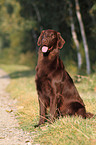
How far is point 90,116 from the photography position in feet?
14.4

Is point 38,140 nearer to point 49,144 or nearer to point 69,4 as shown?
point 49,144

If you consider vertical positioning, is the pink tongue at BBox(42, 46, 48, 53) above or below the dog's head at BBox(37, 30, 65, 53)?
below

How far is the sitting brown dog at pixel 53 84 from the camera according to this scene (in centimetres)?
411

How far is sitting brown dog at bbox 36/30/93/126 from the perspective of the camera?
13.5 feet

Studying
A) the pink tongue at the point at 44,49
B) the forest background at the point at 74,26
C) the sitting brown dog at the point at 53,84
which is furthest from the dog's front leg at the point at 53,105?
the forest background at the point at 74,26

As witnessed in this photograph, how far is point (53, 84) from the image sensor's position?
4.08m

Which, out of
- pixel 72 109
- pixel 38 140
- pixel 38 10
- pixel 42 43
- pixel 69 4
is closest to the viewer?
pixel 38 140

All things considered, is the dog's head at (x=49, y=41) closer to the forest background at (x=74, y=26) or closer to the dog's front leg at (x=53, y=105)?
the dog's front leg at (x=53, y=105)

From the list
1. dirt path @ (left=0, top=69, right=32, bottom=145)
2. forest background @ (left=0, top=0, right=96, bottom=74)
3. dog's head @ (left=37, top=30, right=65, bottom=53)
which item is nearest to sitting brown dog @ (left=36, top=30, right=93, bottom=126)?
dog's head @ (left=37, top=30, right=65, bottom=53)

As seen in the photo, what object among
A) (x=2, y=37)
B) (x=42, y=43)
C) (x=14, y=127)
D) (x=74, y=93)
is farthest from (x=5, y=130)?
(x=2, y=37)

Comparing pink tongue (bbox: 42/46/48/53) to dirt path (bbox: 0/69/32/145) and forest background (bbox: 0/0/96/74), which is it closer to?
dirt path (bbox: 0/69/32/145)

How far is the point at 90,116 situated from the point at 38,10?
1708 centimetres

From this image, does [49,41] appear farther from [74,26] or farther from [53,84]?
[74,26]

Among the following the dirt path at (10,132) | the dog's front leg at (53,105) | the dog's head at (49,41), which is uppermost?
the dog's head at (49,41)
